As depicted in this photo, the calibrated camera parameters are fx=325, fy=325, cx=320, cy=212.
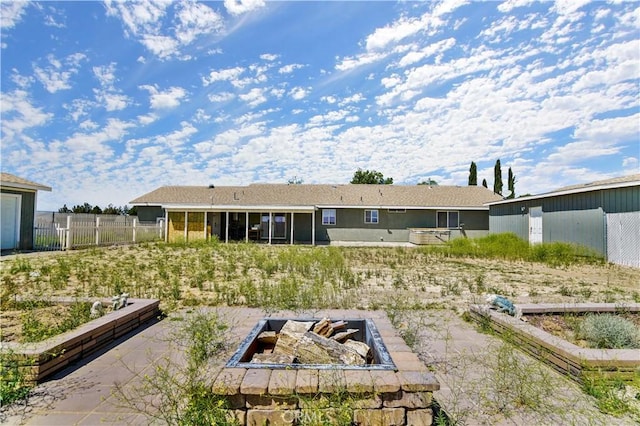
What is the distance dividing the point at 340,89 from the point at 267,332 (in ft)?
47.2

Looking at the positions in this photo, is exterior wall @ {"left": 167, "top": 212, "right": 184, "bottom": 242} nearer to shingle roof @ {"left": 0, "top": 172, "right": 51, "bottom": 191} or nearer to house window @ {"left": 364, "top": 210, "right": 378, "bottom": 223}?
shingle roof @ {"left": 0, "top": 172, "right": 51, "bottom": 191}

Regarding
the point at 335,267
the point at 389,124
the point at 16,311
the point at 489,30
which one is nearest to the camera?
the point at 16,311

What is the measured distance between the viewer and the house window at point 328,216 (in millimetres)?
22297

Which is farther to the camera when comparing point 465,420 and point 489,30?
point 489,30

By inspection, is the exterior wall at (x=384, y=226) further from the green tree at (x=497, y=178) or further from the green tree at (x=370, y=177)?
the green tree at (x=370, y=177)

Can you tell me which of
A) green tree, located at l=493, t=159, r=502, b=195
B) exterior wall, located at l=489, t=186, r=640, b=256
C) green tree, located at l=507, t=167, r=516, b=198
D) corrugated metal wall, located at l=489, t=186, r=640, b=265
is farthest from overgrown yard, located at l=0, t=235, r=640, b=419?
green tree, located at l=507, t=167, r=516, b=198

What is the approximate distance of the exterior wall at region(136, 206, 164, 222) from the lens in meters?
23.3

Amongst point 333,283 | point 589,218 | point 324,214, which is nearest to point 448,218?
point 324,214

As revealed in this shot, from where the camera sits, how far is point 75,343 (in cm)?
326

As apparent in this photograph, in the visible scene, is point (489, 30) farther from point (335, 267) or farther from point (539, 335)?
point (539, 335)

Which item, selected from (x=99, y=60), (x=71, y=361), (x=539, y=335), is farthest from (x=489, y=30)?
(x=99, y=60)

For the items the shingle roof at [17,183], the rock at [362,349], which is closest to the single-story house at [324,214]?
the shingle roof at [17,183]

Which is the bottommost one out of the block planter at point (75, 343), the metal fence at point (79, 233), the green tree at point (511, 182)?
the block planter at point (75, 343)

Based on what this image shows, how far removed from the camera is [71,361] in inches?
126
